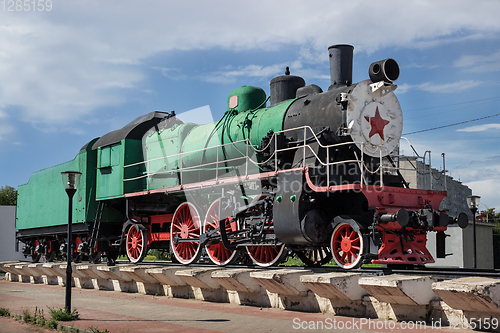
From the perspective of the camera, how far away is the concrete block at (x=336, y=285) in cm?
750

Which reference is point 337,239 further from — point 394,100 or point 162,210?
point 162,210

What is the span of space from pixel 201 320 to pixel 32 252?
1474 cm

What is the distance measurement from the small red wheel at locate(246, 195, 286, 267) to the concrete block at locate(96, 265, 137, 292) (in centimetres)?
325

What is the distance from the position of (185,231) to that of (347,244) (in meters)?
5.07

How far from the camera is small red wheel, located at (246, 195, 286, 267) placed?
10.8 m

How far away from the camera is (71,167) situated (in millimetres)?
17141

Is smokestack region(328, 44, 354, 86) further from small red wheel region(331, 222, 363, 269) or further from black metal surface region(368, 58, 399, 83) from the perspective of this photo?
small red wheel region(331, 222, 363, 269)

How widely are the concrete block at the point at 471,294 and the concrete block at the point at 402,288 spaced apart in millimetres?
448

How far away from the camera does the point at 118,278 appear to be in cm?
1270

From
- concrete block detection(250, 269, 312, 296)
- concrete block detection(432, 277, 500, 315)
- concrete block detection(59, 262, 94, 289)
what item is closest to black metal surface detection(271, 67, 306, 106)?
concrete block detection(250, 269, 312, 296)

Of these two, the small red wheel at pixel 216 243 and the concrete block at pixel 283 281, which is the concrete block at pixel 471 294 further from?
the small red wheel at pixel 216 243

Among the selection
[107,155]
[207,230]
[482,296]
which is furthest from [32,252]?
[482,296]

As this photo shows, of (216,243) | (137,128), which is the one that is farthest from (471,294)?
(137,128)

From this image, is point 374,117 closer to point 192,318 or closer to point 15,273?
point 192,318
